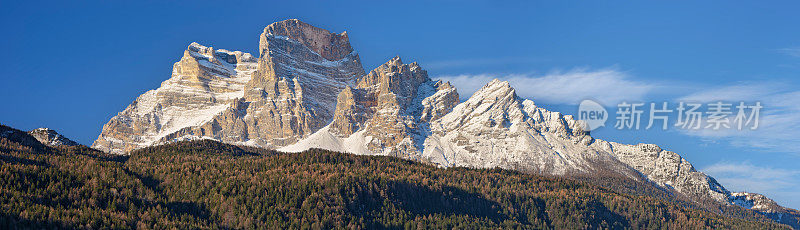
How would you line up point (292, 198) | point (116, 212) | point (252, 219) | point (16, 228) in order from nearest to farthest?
point (16, 228)
point (116, 212)
point (252, 219)
point (292, 198)

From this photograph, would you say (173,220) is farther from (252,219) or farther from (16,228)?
(16,228)

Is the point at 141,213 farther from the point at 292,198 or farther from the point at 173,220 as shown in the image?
the point at 292,198

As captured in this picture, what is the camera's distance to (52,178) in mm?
164625

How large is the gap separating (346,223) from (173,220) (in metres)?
46.9

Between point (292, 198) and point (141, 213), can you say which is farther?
point (292, 198)

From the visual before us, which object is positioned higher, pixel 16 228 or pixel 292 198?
pixel 292 198

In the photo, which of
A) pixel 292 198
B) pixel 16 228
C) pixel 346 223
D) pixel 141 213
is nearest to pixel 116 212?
pixel 141 213

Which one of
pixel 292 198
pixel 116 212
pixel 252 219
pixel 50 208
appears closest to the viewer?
pixel 50 208

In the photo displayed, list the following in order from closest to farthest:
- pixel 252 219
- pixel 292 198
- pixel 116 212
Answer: pixel 116 212, pixel 252 219, pixel 292 198

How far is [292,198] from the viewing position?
637ft

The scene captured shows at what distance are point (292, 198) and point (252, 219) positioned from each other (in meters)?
15.2

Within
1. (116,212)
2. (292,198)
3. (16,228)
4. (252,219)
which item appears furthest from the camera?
(292,198)

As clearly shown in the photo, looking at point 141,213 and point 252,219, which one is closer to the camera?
point 141,213

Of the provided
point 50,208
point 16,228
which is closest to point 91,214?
point 50,208
